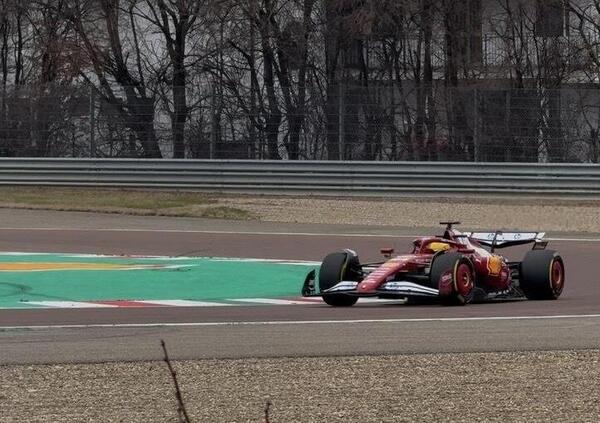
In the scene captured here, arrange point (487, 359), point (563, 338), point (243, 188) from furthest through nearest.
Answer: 1. point (243, 188)
2. point (563, 338)
3. point (487, 359)

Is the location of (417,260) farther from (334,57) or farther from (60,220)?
(334,57)

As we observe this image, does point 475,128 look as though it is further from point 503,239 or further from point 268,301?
point 268,301

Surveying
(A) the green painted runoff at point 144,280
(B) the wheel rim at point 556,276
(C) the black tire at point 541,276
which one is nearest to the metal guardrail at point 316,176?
(A) the green painted runoff at point 144,280

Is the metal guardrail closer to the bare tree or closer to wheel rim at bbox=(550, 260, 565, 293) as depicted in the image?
the bare tree

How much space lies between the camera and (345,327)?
1120 cm

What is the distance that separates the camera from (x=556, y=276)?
13930mm

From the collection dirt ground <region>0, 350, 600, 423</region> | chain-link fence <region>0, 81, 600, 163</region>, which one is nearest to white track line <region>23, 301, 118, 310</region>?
dirt ground <region>0, 350, 600, 423</region>

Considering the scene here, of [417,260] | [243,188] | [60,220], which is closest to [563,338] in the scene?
[417,260]

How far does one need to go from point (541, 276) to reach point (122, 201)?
602 inches

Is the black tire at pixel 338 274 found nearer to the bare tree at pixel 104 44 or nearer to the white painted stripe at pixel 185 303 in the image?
the white painted stripe at pixel 185 303

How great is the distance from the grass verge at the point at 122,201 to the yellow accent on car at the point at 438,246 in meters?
12.1

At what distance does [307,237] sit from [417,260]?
8903 mm

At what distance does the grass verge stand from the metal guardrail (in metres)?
0.31

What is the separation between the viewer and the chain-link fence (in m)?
29.3
